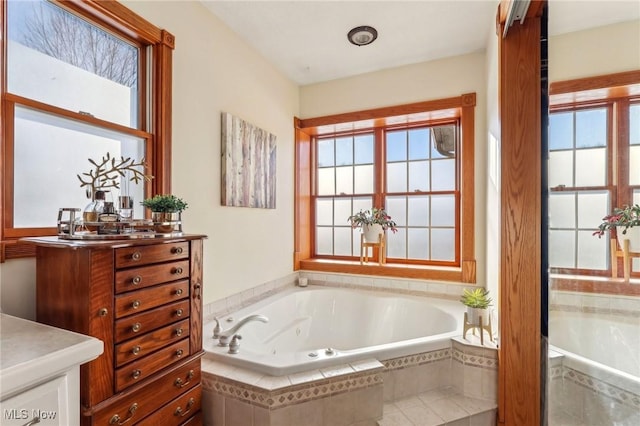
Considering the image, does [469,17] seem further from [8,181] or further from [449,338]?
[8,181]

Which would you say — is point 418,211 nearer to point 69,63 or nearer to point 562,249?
point 562,249

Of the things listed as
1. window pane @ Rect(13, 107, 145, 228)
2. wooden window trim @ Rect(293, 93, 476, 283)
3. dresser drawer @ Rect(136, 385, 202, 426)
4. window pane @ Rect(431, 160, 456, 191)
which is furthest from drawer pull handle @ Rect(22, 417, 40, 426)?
window pane @ Rect(431, 160, 456, 191)

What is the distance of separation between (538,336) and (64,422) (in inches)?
75.8

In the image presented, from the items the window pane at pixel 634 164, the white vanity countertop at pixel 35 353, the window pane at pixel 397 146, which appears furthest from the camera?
the window pane at pixel 397 146

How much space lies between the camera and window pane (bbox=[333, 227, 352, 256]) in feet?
10.6

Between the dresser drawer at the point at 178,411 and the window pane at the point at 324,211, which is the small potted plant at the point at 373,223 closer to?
the window pane at the point at 324,211

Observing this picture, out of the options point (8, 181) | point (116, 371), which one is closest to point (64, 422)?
point (116, 371)

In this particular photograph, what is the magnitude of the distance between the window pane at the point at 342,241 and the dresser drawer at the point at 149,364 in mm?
2099

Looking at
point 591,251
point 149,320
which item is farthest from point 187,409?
point 591,251

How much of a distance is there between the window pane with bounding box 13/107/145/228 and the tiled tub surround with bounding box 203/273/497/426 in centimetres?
105

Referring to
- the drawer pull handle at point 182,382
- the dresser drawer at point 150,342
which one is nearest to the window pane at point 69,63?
the dresser drawer at point 150,342

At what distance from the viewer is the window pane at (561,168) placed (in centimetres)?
135

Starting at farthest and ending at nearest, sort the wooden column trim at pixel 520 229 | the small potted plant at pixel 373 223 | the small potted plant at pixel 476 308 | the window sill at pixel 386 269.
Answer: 1. the small potted plant at pixel 373 223
2. the window sill at pixel 386 269
3. the small potted plant at pixel 476 308
4. the wooden column trim at pixel 520 229

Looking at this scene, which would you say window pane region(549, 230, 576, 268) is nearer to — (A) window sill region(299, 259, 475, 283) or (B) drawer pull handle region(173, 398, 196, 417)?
(A) window sill region(299, 259, 475, 283)
